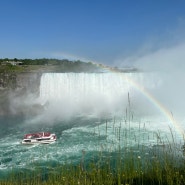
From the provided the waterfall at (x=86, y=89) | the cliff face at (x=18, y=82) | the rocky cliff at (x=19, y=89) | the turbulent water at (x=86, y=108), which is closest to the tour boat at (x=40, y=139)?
the turbulent water at (x=86, y=108)

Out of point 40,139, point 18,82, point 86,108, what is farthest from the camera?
point 18,82

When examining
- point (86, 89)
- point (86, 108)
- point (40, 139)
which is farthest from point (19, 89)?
point (40, 139)

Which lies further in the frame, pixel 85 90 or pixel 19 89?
pixel 19 89

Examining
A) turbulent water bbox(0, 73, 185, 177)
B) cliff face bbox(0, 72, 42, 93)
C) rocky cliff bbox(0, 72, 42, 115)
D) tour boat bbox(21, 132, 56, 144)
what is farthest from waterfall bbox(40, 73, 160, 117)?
tour boat bbox(21, 132, 56, 144)

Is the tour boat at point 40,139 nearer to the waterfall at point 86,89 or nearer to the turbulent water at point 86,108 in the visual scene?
the turbulent water at point 86,108

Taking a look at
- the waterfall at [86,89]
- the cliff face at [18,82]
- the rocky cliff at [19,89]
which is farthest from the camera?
the cliff face at [18,82]

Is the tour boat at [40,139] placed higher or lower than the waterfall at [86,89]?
lower

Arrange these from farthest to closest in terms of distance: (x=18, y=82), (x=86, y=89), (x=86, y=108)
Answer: (x=18, y=82) → (x=86, y=89) → (x=86, y=108)

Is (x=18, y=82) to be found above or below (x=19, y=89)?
above

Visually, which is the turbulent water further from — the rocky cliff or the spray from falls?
Answer: the rocky cliff

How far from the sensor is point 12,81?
109 feet

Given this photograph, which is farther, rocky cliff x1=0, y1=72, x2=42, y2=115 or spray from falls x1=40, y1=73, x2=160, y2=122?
rocky cliff x1=0, y1=72, x2=42, y2=115

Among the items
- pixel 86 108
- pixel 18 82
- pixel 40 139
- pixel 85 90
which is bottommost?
pixel 40 139

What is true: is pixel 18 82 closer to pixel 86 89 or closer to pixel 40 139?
pixel 86 89
